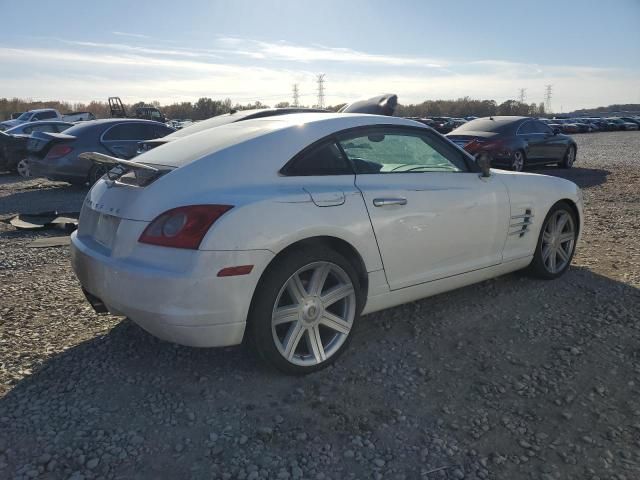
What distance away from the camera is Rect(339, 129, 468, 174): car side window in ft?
11.6

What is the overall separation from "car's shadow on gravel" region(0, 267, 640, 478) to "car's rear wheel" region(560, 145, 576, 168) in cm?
1174

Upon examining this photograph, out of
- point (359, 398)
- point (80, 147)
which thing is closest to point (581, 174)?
point (80, 147)

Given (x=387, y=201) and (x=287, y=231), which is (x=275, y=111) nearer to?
(x=387, y=201)

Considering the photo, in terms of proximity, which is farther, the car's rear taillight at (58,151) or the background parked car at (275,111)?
the car's rear taillight at (58,151)

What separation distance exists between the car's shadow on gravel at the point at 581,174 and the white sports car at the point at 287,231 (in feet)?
27.1

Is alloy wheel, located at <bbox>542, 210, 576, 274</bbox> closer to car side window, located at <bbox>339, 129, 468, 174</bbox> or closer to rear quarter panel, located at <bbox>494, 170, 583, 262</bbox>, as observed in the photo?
rear quarter panel, located at <bbox>494, 170, 583, 262</bbox>

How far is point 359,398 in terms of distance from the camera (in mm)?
2924

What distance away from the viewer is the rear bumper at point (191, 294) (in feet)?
9.01

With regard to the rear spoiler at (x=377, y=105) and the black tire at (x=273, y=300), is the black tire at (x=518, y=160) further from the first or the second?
the black tire at (x=273, y=300)

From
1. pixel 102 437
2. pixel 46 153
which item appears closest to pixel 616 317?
pixel 102 437

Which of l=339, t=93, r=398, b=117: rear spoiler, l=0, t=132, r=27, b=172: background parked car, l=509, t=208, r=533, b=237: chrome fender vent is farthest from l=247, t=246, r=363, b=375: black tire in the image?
l=0, t=132, r=27, b=172: background parked car

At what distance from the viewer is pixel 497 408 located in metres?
2.82

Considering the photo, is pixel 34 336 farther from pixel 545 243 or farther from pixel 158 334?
pixel 545 243

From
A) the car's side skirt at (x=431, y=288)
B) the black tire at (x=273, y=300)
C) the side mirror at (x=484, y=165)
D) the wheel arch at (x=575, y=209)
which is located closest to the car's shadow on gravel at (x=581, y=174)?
the wheel arch at (x=575, y=209)
